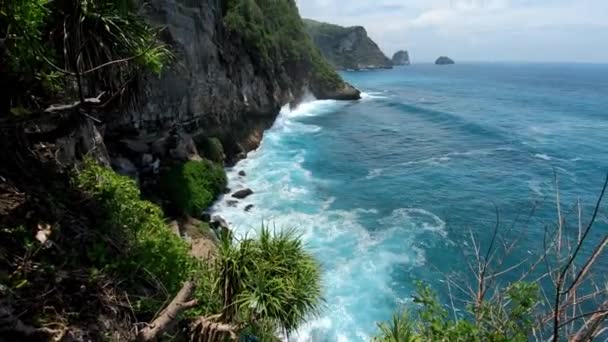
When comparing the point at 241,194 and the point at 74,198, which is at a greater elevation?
the point at 74,198

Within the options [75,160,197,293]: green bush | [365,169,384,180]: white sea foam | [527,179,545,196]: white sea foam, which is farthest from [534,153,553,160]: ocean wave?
[75,160,197,293]: green bush

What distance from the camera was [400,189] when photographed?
32969 millimetres

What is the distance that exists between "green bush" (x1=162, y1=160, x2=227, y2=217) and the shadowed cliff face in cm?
399

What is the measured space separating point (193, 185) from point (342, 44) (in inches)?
6388

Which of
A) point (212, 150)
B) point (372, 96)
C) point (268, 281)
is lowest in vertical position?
point (372, 96)

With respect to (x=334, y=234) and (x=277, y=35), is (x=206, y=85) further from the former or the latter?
(x=277, y=35)

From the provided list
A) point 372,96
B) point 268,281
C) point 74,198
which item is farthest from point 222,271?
point 372,96

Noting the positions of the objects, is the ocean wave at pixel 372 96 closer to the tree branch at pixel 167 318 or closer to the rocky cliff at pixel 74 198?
the rocky cliff at pixel 74 198

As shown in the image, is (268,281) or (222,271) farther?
(222,271)

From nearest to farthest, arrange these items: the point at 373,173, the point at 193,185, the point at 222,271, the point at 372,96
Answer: the point at 222,271 → the point at 193,185 → the point at 373,173 → the point at 372,96

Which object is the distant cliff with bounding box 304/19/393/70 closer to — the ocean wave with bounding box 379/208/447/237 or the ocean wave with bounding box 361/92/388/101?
the ocean wave with bounding box 361/92/388/101

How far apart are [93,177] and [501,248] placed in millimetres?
21408

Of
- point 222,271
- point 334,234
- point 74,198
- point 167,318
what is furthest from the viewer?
point 334,234

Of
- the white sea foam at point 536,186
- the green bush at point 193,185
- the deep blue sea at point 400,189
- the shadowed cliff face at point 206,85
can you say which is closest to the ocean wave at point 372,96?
the deep blue sea at point 400,189
